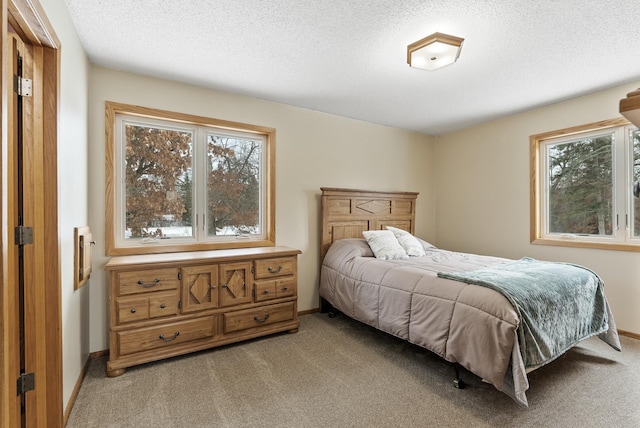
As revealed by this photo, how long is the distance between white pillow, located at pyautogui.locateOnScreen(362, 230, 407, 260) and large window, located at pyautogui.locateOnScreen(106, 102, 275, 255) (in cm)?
112

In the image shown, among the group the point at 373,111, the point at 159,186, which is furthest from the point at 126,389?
the point at 373,111

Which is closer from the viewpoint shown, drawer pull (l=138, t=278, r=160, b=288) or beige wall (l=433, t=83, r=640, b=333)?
drawer pull (l=138, t=278, r=160, b=288)

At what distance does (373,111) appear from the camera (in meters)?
3.97

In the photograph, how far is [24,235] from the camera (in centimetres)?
166

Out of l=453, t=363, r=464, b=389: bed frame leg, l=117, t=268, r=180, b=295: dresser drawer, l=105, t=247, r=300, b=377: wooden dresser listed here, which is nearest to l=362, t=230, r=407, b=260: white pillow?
l=105, t=247, r=300, b=377: wooden dresser

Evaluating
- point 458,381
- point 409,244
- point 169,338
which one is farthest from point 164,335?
point 409,244

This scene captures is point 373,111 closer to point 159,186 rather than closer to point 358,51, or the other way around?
point 358,51

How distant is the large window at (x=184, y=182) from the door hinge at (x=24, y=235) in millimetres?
1126

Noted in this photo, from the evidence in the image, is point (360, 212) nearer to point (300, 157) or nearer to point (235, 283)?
point (300, 157)

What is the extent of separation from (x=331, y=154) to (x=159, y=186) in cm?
199

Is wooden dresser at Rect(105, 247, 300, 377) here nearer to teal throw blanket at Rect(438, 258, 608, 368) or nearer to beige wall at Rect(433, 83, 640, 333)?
teal throw blanket at Rect(438, 258, 608, 368)

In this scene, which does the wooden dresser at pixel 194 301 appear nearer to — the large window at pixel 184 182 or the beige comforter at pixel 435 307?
the large window at pixel 184 182

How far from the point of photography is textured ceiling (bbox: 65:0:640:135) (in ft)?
6.68

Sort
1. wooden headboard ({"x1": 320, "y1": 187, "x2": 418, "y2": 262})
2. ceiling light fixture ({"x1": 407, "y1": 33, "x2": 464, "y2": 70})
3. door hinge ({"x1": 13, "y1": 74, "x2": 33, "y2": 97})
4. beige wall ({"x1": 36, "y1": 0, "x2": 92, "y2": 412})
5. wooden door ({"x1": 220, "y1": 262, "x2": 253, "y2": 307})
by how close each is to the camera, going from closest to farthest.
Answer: door hinge ({"x1": 13, "y1": 74, "x2": 33, "y2": 97})
beige wall ({"x1": 36, "y1": 0, "x2": 92, "y2": 412})
ceiling light fixture ({"x1": 407, "y1": 33, "x2": 464, "y2": 70})
wooden door ({"x1": 220, "y1": 262, "x2": 253, "y2": 307})
wooden headboard ({"x1": 320, "y1": 187, "x2": 418, "y2": 262})
